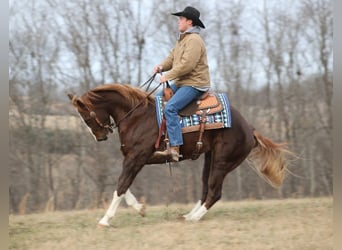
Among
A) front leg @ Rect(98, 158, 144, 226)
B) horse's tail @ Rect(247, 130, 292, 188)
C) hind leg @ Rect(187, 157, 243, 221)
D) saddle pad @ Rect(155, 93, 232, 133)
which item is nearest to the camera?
front leg @ Rect(98, 158, 144, 226)

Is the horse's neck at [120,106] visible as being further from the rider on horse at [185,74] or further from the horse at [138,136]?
the rider on horse at [185,74]

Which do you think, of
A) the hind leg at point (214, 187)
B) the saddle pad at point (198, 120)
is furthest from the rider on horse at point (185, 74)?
the hind leg at point (214, 187)

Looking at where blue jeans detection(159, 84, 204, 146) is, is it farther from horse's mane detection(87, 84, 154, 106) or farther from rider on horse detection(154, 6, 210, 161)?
horse's mane detection(87, 84, 154, 106)

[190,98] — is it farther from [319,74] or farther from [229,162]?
[319,74]

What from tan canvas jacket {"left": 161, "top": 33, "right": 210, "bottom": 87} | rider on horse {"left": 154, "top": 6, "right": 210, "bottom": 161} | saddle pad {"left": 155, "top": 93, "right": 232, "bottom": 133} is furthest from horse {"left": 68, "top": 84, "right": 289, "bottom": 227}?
tan canvas jacket {"left": 161, "top": 33, "right": 210, "bottom": 87}

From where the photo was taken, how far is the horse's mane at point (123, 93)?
691 centimetres

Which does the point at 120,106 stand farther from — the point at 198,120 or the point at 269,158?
the point at 269,158

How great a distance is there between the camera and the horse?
6758 millimetres

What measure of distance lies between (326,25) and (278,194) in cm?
478

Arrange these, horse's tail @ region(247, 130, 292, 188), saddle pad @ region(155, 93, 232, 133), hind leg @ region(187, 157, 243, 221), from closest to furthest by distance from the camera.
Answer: saddle pad @ region(155, 93, 232, 133) < hind leg @ region(187, 157, 243, 221) < horse's tail @ region(247, 130, 292, 188)

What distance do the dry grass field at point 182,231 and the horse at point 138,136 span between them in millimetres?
379

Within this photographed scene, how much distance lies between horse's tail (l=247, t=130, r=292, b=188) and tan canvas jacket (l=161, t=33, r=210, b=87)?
1.40 metres

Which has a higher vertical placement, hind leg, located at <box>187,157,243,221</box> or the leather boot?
the leather boot

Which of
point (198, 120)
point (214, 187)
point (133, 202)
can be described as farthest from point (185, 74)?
point (133, 202)
